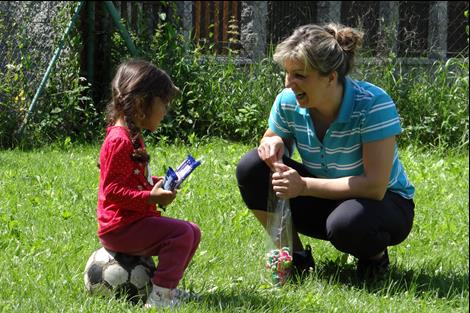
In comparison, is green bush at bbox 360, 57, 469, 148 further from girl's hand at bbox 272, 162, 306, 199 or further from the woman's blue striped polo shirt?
girl's hand at bbox 272, 162, 306, 199

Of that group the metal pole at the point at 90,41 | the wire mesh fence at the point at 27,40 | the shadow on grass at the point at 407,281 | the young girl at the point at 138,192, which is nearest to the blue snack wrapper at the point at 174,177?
the young girl at the point at 138,192

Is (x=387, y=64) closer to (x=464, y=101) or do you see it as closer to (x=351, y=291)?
(x=464, y=101)

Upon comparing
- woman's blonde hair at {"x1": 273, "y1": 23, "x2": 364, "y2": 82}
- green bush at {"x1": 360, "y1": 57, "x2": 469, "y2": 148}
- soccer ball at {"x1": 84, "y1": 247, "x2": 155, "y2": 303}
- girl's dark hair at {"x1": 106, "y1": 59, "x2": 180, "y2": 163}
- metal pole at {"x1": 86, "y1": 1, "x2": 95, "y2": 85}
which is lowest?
green bush at {"x1": 360, "y1": 57, "x2": 469, "y2": 148}

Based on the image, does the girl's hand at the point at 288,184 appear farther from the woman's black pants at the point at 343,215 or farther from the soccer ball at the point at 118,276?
the soccer ball at the point at 118,276

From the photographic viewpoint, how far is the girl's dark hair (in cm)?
369

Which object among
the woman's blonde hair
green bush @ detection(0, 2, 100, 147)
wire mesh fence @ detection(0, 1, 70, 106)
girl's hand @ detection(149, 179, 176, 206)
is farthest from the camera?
wire mesh fence @ detection(0, 1, 70, 106)

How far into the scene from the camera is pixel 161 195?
3529mm

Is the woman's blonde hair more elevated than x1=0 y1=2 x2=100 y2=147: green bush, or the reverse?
the woman's blonde hair

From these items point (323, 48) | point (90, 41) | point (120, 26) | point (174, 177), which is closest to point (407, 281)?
point (323, 48)

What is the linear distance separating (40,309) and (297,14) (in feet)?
38.0

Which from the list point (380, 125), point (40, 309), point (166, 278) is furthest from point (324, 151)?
point (40, 309)

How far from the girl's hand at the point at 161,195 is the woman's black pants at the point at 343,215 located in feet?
2.84

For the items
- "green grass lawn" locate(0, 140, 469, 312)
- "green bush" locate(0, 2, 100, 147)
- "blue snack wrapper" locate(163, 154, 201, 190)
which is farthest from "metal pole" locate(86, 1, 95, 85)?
"blue snack wrapper" locate(163, 154, 201, 190)

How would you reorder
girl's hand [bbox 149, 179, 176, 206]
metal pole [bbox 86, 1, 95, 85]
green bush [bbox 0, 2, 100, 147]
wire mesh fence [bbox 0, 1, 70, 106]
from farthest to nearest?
metal pole [bbox 86, 1, 95, 85]
wire mesh fence [bbox 0, 1, 70, 106]
green bush [bbox 0, 2, 100, 147]
girl's hand [bbox 149, 179, 176, 206]
